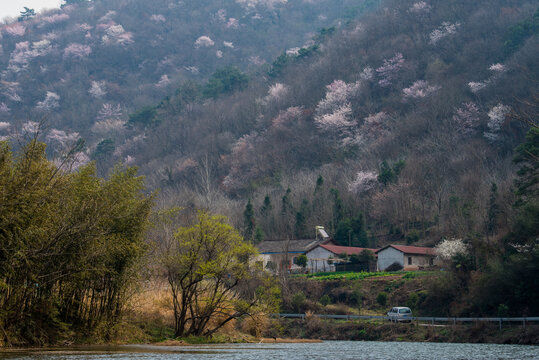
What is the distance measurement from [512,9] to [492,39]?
9883 mm

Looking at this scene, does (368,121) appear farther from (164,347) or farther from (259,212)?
(164,347)

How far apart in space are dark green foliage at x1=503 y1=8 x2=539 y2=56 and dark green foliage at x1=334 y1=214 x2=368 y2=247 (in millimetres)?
43028

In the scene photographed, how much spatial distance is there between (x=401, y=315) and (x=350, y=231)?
30.4 meters

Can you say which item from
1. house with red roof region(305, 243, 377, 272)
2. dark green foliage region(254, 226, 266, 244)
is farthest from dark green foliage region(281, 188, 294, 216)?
house with red roof region(305, 243, 377, 272)

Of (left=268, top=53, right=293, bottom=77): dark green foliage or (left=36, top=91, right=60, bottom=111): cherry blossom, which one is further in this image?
(left=36, top=91, right=60, bottom=111): cherry blossom

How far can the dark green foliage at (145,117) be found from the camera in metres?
136

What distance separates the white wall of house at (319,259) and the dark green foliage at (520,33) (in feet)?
167

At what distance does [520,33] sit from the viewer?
10006 cm

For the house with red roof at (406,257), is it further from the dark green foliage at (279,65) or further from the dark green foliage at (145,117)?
the dark green foliage at (145,117)

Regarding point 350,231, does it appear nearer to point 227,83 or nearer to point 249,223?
point 249,223

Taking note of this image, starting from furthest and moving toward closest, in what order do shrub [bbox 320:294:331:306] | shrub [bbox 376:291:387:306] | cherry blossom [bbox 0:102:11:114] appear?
cherry blossom [bbox 0:102:11:114], shrub [bbox 320:294:331:306], shrub [bbox 376:291:387:306]

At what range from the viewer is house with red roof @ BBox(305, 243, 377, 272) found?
71.5 metres

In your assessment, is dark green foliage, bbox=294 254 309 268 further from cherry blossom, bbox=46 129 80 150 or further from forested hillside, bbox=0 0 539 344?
cherry blossom, bbox=46 129 80 150

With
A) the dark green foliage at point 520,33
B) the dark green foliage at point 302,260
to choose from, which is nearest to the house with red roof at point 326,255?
the dark green foliage at point 302,260
